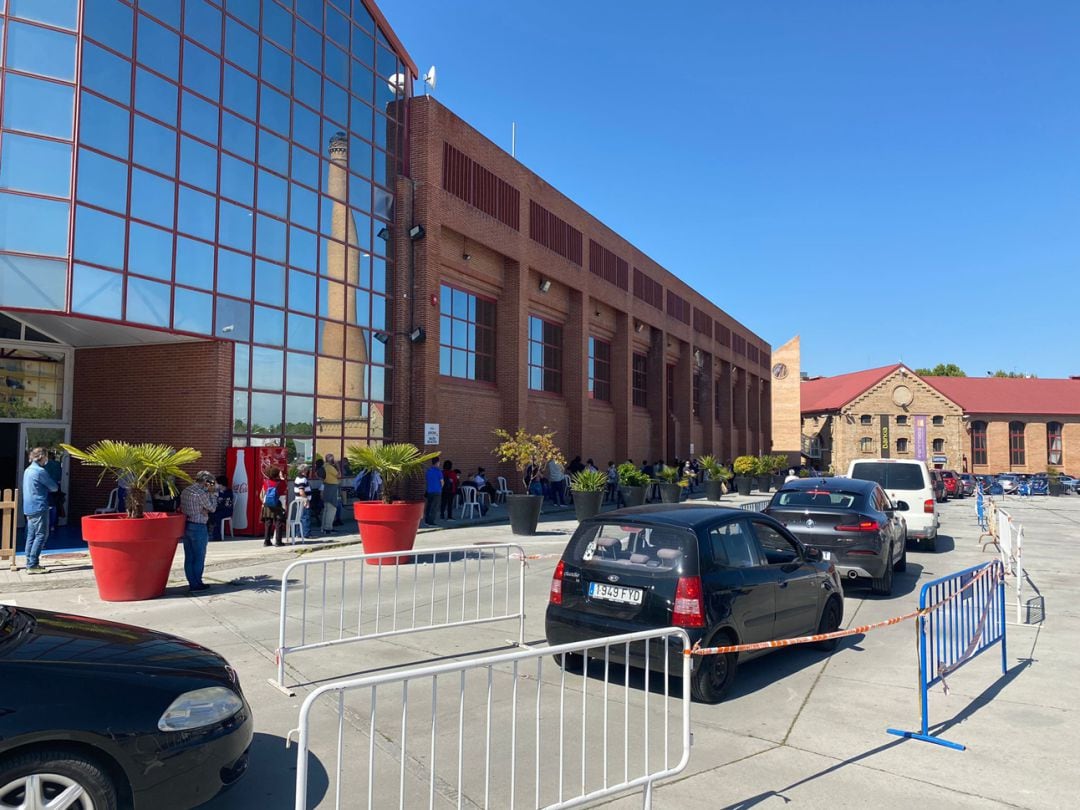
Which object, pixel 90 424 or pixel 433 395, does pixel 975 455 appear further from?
pixel 90 424

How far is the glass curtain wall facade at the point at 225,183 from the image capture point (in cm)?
1383

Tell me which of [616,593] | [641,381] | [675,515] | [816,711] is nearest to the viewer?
[816,711]

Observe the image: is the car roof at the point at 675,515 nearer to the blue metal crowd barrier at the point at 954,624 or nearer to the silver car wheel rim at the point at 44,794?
the blue metal crowd barrier at the point at 954,624

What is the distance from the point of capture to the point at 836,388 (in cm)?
7800

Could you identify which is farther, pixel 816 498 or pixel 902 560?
pixel 902 560

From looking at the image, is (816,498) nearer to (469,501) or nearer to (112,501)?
(469,501)

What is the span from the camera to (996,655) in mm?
7453

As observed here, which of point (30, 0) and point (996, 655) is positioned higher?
point (30, 0)

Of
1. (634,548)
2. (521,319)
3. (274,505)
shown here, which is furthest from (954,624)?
(521,319)

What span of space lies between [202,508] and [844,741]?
8039 millimetres

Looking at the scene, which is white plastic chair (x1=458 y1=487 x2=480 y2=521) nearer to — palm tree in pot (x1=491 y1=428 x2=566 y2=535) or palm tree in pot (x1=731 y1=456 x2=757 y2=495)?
palm tree in pot (x1=491 y1=428 x2=566 y2=535)

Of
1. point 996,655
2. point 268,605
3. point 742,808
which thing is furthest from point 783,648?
point 268,605

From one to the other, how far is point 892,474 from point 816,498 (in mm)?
5574

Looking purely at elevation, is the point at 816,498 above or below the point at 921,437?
below
